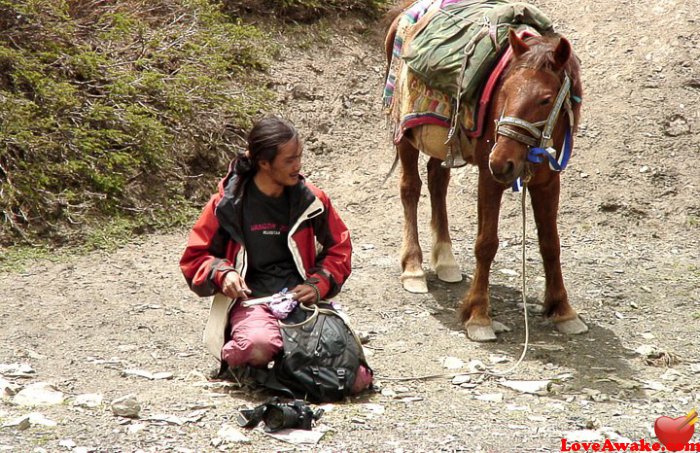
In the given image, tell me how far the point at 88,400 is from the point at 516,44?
9.70 ft

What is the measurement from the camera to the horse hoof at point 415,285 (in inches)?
267

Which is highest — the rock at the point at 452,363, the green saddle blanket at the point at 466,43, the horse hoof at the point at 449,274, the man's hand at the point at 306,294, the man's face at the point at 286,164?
the green saddle blanket at the point at 466,43

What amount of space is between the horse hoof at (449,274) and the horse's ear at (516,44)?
2.12 meters

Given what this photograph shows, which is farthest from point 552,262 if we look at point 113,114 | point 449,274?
point 113,114

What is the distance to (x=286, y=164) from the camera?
4.63 m

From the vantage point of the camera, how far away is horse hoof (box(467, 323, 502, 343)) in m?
5.82

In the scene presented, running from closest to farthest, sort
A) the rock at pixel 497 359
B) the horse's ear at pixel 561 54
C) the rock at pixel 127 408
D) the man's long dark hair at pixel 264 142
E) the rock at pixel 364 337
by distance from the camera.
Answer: the rock at pixel 127 408 < the man's long dark hair at pixel 264 142 < the horse's ear at pixel 561 54 < the rock at pixel 497 359 < the rock at pixel 364 337

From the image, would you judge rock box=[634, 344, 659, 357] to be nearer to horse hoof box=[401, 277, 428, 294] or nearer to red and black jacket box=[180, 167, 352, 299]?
horse hoof box=[401, 277, 428, 294]

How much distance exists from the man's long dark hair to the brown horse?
4.06 feet

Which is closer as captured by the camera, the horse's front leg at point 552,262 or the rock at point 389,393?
the rock at point 389,393

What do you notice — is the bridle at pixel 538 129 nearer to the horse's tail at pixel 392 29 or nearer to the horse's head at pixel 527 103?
the horse's head at pixel 527 103

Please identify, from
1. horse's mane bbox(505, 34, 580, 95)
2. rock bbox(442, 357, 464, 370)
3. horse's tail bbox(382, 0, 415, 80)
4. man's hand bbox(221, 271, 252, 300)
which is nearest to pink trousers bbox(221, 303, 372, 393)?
man's hand bbox(221, 271, 252, 300)

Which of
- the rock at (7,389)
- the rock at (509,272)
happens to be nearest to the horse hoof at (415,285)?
the rock at (509,272)

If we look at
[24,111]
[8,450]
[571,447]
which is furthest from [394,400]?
[24,111]
